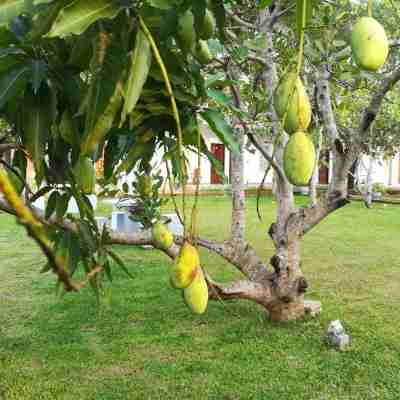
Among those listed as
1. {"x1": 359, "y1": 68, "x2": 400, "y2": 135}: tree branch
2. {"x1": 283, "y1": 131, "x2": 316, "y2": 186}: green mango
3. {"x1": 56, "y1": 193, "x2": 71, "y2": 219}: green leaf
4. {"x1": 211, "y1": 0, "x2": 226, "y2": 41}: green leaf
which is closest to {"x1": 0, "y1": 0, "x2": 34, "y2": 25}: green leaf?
{"x1": 211, "y1": 0, "x2": 226, "y2": 41}: green leaf

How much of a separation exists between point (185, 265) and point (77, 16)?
0.33 metres

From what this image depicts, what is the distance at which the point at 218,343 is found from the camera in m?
2.89

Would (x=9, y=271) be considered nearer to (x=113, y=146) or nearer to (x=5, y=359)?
(x=5, y=359)

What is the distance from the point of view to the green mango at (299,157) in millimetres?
590

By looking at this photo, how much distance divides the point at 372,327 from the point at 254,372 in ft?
3.38

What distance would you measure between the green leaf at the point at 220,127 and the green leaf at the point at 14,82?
30cm

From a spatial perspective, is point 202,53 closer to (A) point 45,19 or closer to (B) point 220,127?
(B) point 220,127

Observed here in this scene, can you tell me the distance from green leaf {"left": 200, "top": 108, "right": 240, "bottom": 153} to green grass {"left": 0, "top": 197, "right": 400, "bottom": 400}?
67.3 inches

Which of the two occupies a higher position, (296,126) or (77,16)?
(77,16)

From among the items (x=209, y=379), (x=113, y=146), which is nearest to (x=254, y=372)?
(x=209, y=379)

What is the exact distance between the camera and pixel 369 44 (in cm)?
53

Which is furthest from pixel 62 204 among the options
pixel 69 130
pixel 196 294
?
pixel 196 294

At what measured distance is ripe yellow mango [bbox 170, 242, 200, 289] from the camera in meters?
0.67

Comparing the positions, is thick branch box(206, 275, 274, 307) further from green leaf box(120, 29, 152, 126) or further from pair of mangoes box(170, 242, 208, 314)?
green leaf box(120, 29, 152, 126)
